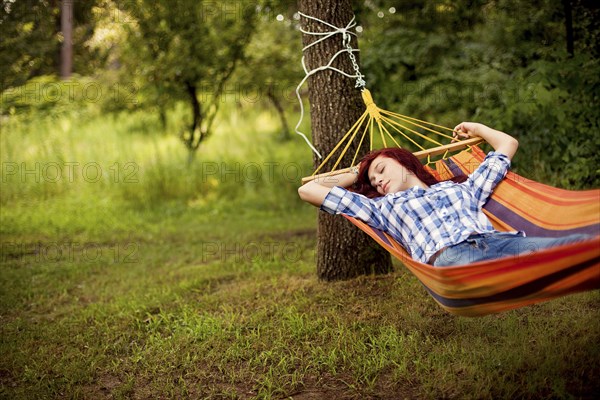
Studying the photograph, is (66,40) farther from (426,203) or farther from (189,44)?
(426,203)

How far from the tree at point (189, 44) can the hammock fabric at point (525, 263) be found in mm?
4034

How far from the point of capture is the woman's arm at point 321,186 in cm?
227

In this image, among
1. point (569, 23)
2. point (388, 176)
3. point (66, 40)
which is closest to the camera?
point (388, 176)

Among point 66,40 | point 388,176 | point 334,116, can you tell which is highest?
point 66,40

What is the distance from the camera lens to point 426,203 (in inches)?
87.7

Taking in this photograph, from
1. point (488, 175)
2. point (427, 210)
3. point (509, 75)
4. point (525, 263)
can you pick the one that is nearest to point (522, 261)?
point (525, 263)

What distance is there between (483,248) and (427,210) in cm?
26

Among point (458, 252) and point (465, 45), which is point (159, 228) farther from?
point (465, 45)

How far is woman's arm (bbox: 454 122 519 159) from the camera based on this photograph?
7.73 ft

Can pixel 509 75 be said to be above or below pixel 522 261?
above

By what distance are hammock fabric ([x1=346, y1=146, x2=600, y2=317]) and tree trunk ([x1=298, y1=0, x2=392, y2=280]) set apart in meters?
0.70

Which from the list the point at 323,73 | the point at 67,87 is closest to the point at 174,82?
the point at 323,73

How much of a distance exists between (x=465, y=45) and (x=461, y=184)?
12.4 feet

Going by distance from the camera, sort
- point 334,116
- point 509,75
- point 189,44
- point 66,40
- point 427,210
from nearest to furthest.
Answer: point 427,210 < point 334,116 < point 509,75 < point 189,44 < point 66,40
